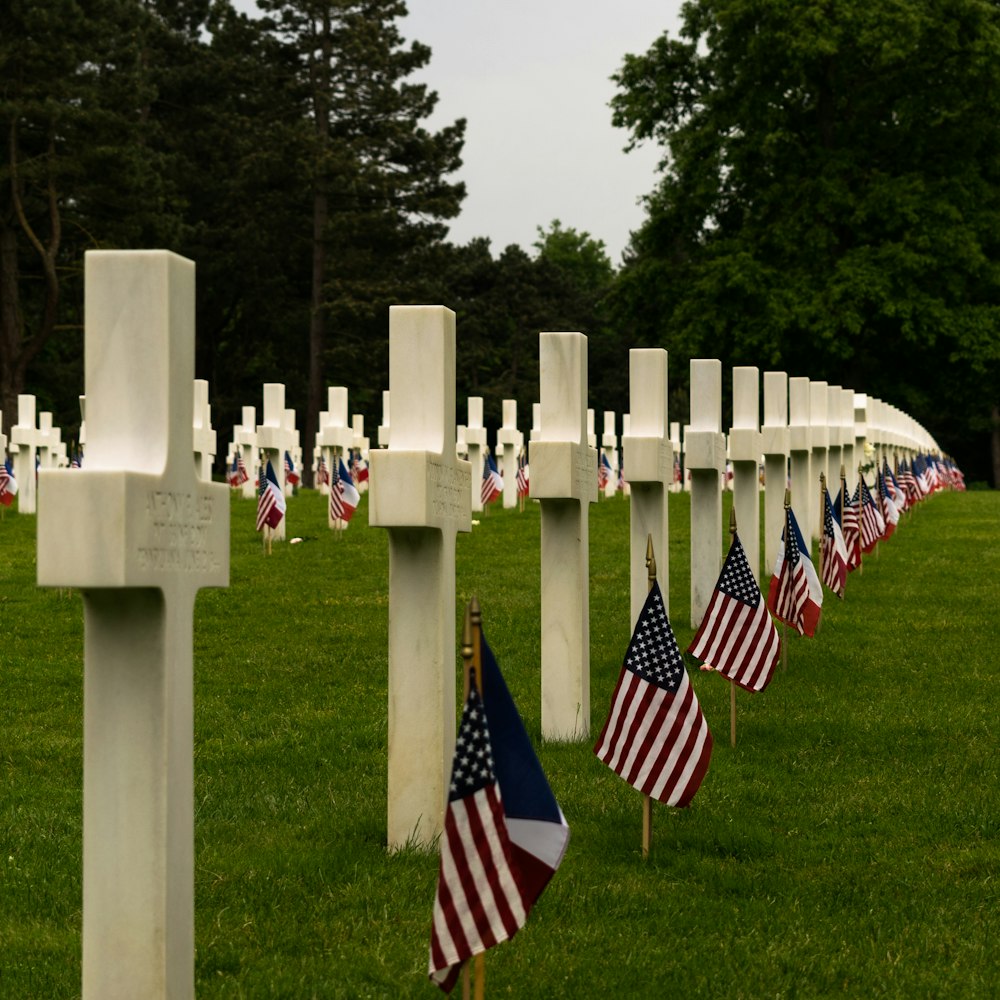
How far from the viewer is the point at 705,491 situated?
43.2 ft

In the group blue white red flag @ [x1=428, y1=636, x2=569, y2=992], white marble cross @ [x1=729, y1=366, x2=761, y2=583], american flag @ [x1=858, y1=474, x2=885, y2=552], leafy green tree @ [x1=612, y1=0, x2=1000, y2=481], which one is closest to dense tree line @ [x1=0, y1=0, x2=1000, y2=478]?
leafy green tree @ [x1=612, y1=0, x2=1000, y2=481]

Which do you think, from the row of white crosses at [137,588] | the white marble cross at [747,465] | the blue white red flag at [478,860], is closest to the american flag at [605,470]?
the white marble cross at [747,465]

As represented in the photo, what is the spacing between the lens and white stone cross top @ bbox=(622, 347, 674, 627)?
1107 centimetres

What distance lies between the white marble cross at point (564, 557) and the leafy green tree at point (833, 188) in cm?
3314

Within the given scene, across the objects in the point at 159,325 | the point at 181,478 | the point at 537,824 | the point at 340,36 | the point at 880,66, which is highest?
the point at 340,36

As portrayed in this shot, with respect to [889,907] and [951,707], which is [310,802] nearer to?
[889,907]

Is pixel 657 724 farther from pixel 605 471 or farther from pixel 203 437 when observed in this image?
pixel 605 471

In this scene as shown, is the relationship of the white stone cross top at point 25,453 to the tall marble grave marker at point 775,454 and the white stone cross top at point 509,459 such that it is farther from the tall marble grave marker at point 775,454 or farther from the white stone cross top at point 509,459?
the tall marble grave marker at point 775,454

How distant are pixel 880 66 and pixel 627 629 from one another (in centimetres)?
3337

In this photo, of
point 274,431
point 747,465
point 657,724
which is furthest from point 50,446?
point 657,724

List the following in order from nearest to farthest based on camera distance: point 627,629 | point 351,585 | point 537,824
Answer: point 537,824 → point 627,629 → point 351,585

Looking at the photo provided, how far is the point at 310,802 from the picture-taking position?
8.04 meters

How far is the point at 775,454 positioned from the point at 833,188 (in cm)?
2937

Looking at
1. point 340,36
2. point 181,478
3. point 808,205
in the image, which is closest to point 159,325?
point 181,478
